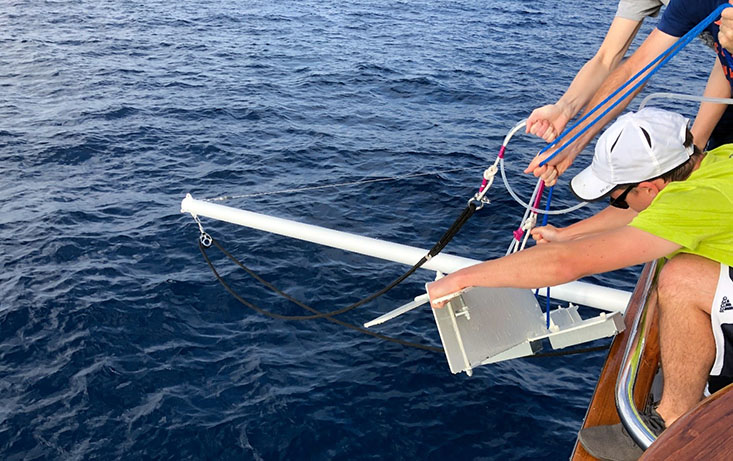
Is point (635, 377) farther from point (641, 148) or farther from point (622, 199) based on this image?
point (641, 148)

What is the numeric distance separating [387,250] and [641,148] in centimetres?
258

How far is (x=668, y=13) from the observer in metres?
3.81

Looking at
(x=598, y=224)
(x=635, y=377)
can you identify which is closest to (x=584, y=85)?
(x=598, y=224)

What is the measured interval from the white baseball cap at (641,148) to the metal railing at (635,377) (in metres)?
0.65

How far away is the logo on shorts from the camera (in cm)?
262

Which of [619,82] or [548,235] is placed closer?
[548,235]

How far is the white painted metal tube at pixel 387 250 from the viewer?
4805 millimetres

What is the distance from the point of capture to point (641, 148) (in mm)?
2906

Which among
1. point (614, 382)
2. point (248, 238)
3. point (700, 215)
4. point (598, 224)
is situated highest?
point (700, 215)

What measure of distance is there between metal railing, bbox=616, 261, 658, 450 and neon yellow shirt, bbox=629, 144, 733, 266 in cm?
50

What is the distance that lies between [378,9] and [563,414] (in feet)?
70.8

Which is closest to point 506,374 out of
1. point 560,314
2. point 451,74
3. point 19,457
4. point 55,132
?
point 560,314

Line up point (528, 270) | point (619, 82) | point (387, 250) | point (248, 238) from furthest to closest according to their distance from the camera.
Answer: point (248, 238)
point (387, 250)
point (619, 82)
point (528, 270)

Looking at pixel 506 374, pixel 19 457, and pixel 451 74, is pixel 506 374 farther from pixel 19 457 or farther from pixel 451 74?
pixel 451 74
